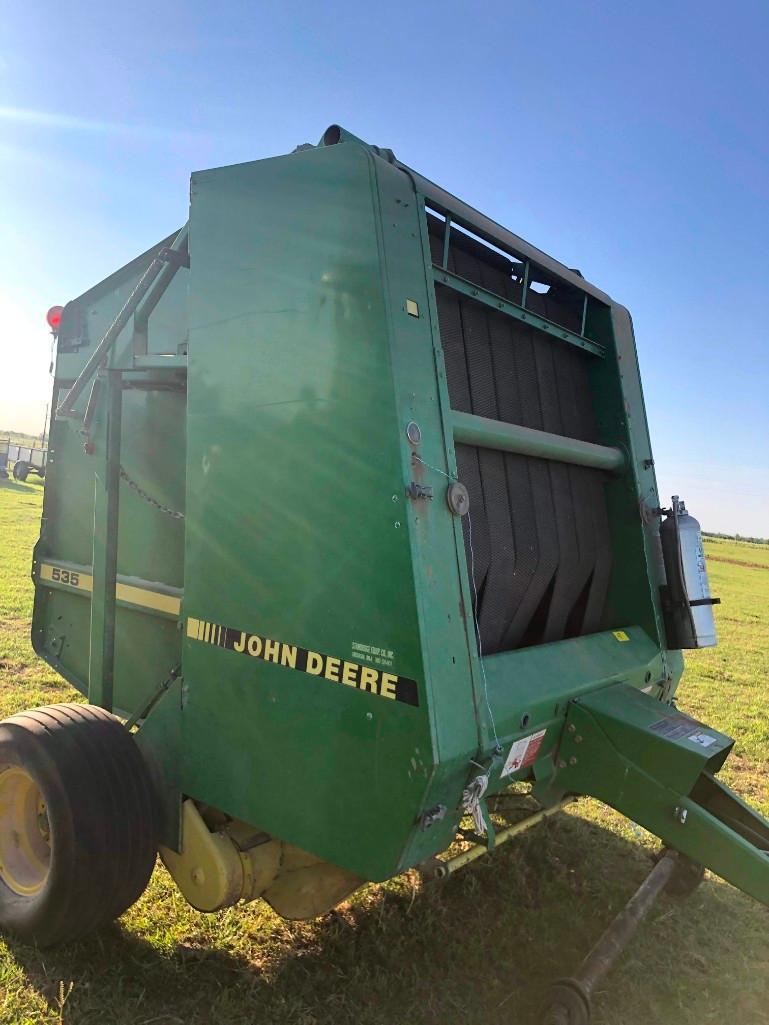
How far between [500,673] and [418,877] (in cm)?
155

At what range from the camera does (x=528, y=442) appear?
294cm

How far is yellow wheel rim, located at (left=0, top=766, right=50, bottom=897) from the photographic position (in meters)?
2.88

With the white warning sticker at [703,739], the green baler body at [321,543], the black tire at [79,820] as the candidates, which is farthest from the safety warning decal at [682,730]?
the black tire at [79,820]

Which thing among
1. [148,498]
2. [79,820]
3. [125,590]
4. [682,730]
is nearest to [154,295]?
[148,498]

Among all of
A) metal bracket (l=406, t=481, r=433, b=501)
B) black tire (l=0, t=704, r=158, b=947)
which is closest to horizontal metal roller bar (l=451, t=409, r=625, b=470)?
metal bracket (l=406, t=481, r=433, b=501)

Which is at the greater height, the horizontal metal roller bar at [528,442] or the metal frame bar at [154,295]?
the metal frame bar at [154,295]

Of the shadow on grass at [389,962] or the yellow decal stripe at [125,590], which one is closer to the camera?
the shadow on grass at [389,962]

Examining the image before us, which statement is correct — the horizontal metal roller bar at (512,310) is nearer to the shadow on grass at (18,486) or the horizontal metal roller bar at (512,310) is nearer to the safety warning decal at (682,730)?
the safety warning decal at (682,730)

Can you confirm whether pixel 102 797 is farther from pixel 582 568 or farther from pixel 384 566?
pixel 582 568

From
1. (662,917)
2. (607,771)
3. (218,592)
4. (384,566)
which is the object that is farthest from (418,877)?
(384,566)

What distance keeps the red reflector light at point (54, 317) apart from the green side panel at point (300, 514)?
66.4 inches

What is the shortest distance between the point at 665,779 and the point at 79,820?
1972mm

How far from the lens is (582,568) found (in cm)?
345

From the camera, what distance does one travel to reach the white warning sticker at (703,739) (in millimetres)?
2533
